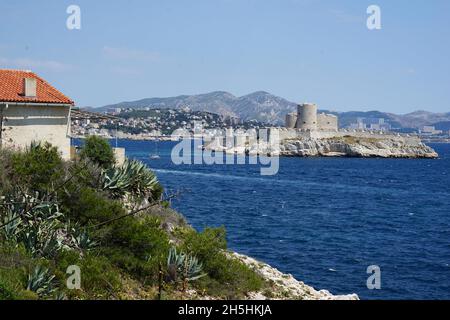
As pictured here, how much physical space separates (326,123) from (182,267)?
380 feet

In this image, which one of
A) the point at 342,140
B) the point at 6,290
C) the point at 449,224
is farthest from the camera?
the point at 342,140

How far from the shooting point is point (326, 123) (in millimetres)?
126375

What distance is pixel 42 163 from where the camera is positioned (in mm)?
15117

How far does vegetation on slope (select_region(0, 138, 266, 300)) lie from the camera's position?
1138 cm

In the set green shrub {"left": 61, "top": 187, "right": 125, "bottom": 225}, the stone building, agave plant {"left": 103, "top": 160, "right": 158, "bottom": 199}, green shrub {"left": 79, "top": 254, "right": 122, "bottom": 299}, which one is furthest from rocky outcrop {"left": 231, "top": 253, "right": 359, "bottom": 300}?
the stone building

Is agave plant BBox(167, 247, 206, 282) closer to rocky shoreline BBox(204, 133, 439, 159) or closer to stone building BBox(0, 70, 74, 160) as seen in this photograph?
stone building BBox(0, 70, 74, 160)

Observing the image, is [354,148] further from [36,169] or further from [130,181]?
[36,169]

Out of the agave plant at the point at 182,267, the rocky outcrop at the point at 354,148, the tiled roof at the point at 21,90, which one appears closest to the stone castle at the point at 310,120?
the rocky outcrop at the point at 354,148

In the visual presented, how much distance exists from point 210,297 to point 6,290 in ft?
15.5

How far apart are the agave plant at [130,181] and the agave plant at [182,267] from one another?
407 centimetres

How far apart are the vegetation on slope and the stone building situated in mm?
835

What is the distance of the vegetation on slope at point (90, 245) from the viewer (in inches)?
448

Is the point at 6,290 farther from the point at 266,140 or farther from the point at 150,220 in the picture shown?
the point at 266,140

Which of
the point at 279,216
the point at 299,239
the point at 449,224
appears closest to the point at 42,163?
the point at 299,239
